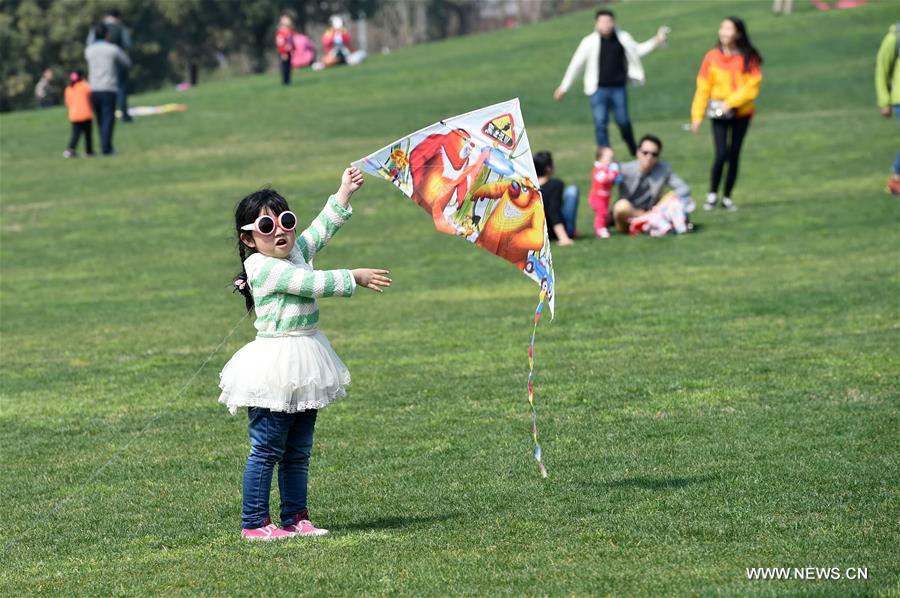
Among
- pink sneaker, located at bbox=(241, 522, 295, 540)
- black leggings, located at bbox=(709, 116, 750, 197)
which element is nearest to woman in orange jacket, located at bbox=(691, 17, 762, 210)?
black leggings, located at bbox=(709, 116, 750, 197)

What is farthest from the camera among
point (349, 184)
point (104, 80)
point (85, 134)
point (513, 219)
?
point (85, 134)

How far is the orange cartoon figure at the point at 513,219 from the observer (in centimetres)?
805

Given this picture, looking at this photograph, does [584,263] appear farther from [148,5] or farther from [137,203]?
[148,5]

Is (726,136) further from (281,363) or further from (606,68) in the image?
(281,363)

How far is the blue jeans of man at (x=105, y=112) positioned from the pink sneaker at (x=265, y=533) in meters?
22.5

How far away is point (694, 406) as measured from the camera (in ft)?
33.3

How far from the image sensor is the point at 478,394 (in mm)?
11008

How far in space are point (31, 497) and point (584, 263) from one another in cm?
1030

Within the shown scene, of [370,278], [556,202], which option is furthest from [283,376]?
[556,202]

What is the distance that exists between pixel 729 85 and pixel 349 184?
1238 cm

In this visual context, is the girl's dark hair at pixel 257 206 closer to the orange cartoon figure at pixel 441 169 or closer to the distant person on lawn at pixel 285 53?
the orange cartoon figure at pixel 441 169

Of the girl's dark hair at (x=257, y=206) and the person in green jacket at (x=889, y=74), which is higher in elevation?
the person in green jacket at (x=889, y=74)

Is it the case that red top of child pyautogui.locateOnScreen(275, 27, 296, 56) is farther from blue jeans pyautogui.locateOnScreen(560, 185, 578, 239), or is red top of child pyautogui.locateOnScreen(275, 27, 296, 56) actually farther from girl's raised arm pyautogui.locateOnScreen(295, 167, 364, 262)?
girl's raised arm pyautogui.locateOnScreen(295, 167, 364, 262)

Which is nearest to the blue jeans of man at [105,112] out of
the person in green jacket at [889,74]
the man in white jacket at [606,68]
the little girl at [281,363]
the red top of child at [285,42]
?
the man in white jacket at [606,68]
